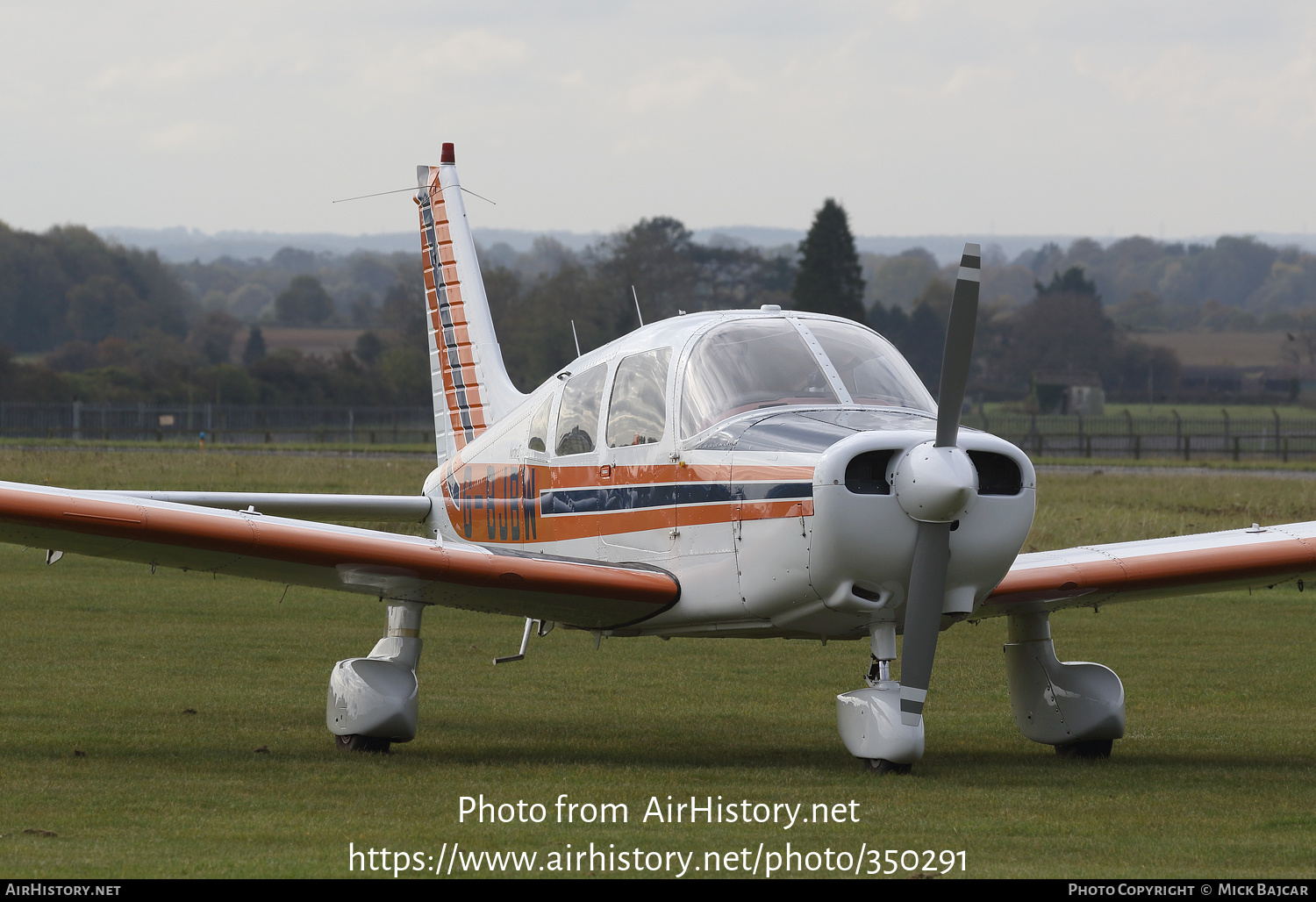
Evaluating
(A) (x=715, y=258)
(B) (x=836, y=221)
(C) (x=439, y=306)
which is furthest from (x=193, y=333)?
(C) (x=439, y=306)

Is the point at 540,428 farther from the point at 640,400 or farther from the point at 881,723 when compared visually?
the point at 881,723

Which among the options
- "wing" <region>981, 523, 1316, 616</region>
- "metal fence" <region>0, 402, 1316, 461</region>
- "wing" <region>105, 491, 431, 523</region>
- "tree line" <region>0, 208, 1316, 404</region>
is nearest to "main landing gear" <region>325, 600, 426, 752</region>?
"wing" <region>105, 491, 431, 523</region>

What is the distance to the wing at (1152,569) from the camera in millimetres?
10289

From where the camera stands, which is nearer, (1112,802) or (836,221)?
(1112,802)

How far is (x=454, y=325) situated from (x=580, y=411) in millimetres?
4194

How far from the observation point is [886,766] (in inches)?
352

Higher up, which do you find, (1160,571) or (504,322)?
(1160,571)

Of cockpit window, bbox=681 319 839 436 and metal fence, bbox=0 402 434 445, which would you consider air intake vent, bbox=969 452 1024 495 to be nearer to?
cockpit window, bbox=681 319 839 436

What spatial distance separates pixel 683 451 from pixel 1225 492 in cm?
2992

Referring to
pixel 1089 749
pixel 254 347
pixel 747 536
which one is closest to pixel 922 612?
pixel 747 536

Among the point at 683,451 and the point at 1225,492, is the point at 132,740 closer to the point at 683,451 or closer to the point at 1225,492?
the point at 683,451

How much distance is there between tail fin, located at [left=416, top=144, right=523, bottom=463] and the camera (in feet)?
46.5

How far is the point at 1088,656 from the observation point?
52.1ft

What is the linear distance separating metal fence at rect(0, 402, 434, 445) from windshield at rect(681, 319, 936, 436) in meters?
58.5
